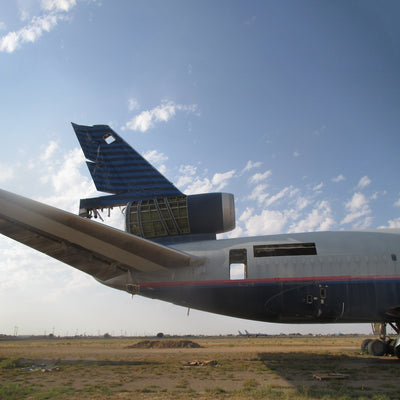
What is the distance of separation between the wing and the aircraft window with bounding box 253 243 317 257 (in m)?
2.74

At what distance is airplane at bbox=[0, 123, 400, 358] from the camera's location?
37.2 feet

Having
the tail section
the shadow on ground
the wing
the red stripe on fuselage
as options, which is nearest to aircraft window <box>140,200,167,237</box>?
the tail section

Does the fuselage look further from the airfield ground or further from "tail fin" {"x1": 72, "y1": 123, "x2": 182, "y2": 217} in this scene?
"tail fin" {"x1": 72, "y1": 123, "x2": 182, "y2": 217}

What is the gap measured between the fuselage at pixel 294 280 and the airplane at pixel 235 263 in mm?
38

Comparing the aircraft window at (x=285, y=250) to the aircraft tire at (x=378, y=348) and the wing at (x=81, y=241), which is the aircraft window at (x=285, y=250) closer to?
the wing at (x=81, y=241)

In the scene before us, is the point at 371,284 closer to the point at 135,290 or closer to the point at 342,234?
the point at 342,234

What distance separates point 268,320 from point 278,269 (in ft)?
7.93

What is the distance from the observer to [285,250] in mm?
12695

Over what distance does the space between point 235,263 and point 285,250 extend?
215 centimetres

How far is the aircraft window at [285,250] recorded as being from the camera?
41.2ft

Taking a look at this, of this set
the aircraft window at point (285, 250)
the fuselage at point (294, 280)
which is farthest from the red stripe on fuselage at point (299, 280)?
the aircraft window at point (285, 250)

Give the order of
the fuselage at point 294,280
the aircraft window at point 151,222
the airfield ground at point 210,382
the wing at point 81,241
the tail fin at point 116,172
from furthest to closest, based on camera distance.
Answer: the tail fin at point 116,172 < the aircraft window at point 151,222 < the fuselage at point 294,280 < the wing at point 81,241 < the airfield ground at point 210,382

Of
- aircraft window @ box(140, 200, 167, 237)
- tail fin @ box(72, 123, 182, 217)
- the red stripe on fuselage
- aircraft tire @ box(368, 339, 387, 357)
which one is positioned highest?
tail fin @ box(72, 123, 182, 217)

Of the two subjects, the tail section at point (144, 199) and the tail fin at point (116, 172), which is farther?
the tail fin at point (116, 172)
